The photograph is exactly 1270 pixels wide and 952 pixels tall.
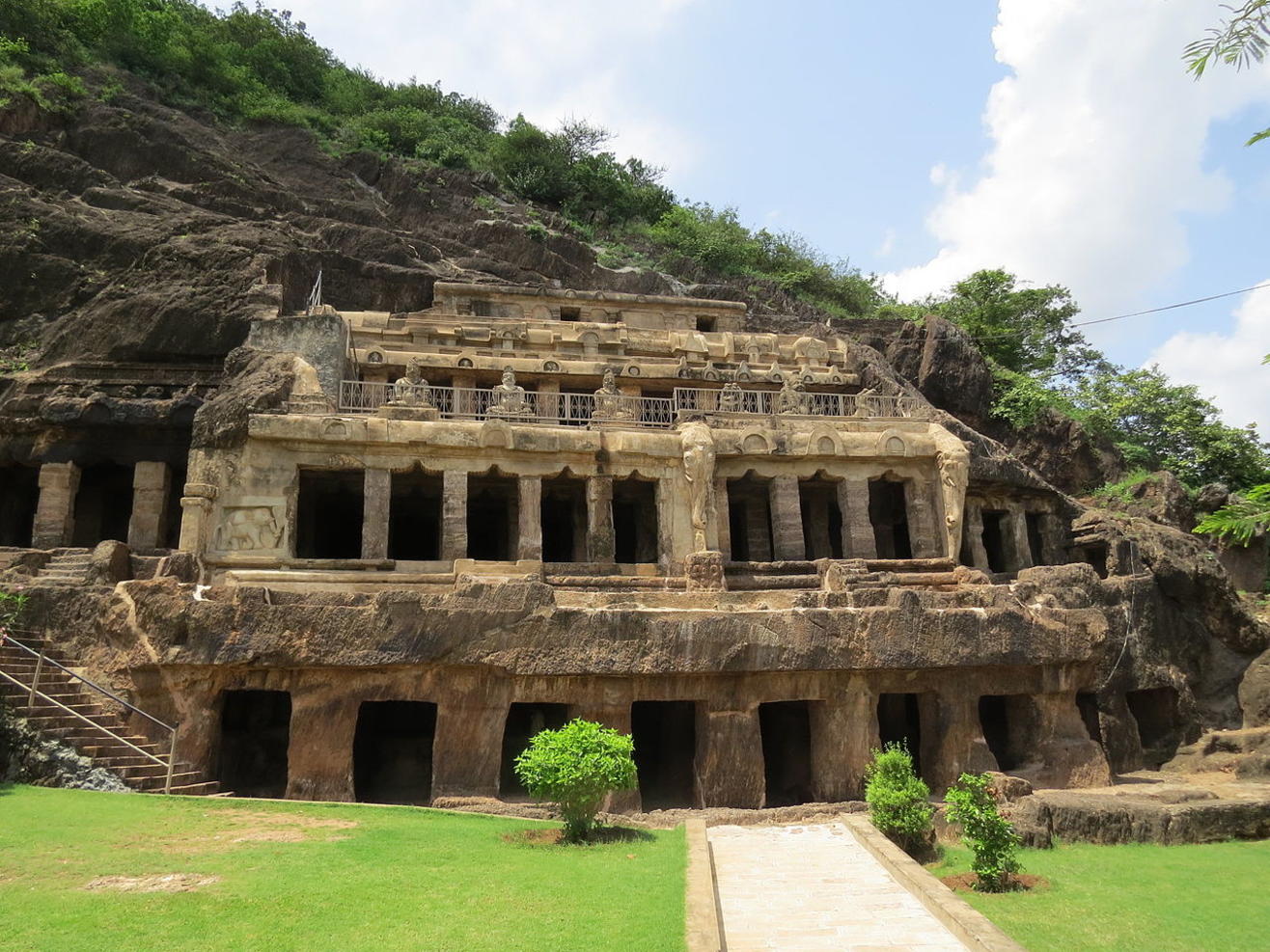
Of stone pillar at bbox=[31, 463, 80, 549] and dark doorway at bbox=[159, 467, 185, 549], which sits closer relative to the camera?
stone pillar at bbox=[31, 463, 80, 549]

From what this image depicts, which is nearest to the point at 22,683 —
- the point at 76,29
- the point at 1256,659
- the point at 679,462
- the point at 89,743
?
the point at 89,743

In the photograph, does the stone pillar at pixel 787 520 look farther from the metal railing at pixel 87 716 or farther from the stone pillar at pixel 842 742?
the metal railing at pixel 87 716

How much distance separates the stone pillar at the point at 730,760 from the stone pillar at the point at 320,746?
564 cm

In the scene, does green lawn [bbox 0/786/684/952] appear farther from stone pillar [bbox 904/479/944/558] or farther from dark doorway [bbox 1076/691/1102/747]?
dark doorway [bbox 1076/691/1102/747]

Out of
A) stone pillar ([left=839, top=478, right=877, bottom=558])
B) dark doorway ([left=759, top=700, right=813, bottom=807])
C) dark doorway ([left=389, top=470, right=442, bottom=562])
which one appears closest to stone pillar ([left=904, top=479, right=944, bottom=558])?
stone pillar ([left=839, top=478, right=877, bottom=558])

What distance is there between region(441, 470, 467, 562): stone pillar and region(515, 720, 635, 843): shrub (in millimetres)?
7946

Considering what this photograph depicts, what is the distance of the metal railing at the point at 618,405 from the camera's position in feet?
67.7

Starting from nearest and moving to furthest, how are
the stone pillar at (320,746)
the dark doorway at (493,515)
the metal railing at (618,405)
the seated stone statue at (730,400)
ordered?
the stone pillar at (320,746)
the dark doorway at (493,515)
the metal railing at (618,405)
the seated stone statue at (730,400)

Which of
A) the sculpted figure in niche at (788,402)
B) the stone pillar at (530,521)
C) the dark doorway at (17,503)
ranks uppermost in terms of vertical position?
the sculpted figure in niche at (788,402)

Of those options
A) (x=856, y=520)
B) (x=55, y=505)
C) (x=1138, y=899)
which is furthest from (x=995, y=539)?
(x=55, y=505)

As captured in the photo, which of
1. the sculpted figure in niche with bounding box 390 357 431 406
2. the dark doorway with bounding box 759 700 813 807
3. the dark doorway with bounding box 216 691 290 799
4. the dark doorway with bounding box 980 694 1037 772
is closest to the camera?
the dark doorway with bounding box 216 691 290 799

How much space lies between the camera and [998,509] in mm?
24938

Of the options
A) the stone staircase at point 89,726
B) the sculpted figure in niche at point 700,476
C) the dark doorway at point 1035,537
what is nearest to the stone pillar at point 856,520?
the sculpted figure in niche at point 700,476

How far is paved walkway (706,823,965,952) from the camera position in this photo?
24.0 feet
